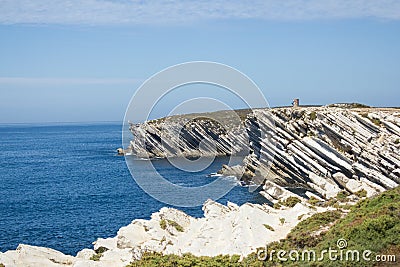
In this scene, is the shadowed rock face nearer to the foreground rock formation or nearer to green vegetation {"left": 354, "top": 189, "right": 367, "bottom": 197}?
green vegetation {"left": 354, "top": 189, "right": 367, "bottom": 197}

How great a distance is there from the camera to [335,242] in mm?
20609

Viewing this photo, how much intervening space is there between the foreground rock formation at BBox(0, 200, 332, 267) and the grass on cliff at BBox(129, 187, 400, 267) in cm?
148

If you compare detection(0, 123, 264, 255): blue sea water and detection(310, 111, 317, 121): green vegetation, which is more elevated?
detection(310, 111, 317, 121): green vegetation

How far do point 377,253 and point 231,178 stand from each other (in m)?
59.6

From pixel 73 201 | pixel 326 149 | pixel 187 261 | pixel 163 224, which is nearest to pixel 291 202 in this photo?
pixel 163 224

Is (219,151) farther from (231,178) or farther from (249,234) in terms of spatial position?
(249,234)

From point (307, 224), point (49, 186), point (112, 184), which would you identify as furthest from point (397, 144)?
point (49, 186)

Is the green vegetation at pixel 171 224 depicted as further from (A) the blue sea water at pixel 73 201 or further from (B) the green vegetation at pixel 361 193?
(B) the green vegetation at pixel 361 193

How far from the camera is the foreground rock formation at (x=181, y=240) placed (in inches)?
1001

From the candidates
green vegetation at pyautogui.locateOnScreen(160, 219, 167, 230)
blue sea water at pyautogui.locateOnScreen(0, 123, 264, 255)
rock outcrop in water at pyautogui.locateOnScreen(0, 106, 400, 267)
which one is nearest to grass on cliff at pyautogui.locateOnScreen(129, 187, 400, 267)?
rock outcrop in water at pyautogui.locateOnScreen(0, 106, 400, 267)

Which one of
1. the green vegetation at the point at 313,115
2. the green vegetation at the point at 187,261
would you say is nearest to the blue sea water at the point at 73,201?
the green vegetation at the point at 313,115

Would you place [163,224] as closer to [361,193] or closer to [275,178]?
[361,193]

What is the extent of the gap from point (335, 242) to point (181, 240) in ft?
38.0

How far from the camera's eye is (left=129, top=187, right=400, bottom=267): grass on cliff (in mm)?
18891
